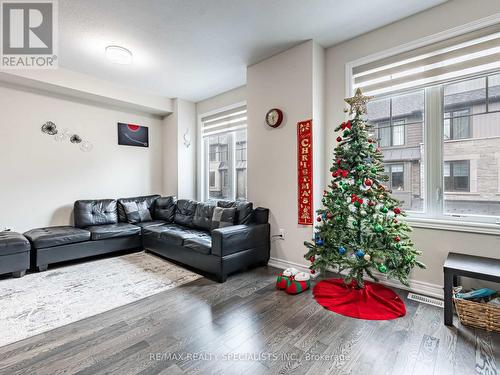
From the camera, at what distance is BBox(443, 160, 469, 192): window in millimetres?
2506

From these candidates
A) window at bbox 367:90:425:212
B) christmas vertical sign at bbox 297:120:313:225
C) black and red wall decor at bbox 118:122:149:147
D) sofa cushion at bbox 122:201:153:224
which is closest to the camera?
window at bbox 367:90:425:212

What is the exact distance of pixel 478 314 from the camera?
6.56 feet

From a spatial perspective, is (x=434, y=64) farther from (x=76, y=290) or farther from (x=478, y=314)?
(x=76, y=290)

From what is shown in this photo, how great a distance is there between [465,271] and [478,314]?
15.0 inches

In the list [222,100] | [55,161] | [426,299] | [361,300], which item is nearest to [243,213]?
[361,300]

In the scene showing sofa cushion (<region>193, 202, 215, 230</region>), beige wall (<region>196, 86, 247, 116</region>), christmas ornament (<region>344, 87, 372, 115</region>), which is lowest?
sofa cushion (<region>193, 202, 215, 230</region>)

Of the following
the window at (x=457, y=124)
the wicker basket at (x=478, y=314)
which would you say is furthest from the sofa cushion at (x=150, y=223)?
the window at (x=457, y=124)

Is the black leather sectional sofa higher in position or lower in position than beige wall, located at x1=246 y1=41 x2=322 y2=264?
lower

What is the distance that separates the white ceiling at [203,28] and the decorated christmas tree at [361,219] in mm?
940

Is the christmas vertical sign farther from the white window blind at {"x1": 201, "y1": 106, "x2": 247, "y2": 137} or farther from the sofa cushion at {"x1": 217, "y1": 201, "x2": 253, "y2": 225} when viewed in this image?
the white window blind at {"x1": 201, "y1": 106, "x2": 247, "y2": 137}

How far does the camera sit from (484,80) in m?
2.42

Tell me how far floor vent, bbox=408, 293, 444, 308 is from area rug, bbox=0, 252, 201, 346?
2.39 metres

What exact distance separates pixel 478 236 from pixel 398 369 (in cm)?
156

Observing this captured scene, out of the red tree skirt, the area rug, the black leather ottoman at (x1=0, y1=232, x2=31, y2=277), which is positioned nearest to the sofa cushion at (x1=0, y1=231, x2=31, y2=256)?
the black leather ottoman at (x1=0, y1=232, x2=31, y2=277)
